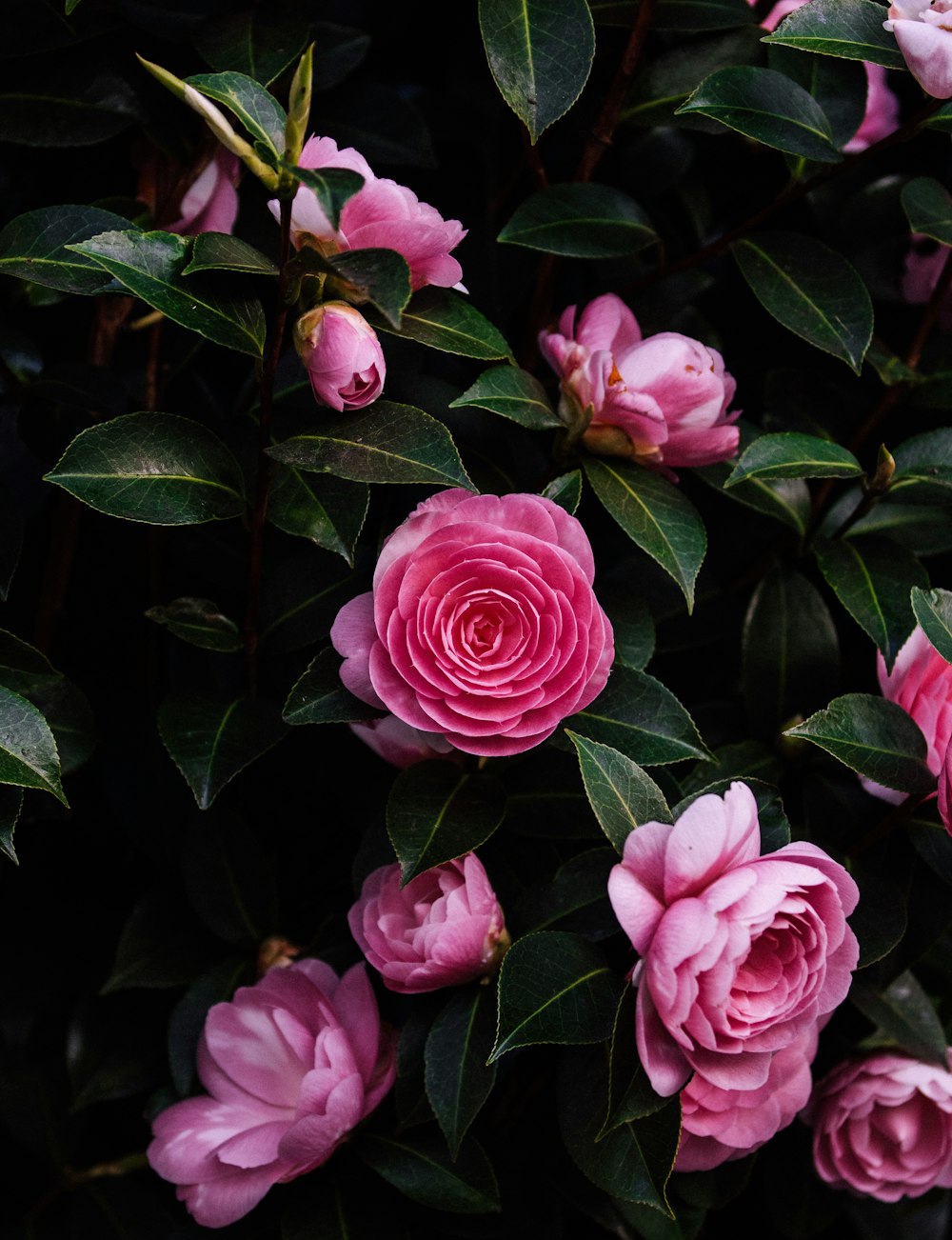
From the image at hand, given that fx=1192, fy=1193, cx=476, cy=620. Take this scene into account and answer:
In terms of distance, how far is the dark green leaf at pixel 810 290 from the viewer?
72cm

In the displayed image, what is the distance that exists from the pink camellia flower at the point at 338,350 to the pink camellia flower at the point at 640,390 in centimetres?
13

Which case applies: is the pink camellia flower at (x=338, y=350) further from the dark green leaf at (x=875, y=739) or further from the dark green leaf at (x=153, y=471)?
the dark green leaf at (x=875, y=739)

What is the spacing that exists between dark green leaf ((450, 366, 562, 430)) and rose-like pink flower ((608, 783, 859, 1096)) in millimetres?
234

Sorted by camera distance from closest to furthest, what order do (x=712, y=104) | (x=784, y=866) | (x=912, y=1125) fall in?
(x=784, y=866) → (x=712, y=104) → (x=912, y=1125)

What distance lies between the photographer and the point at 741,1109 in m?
0.64

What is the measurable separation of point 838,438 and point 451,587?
396 millimetres

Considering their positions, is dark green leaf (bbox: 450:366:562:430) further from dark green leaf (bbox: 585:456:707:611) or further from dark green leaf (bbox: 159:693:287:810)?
dark green leaf (bbox: 159:693:287:810)

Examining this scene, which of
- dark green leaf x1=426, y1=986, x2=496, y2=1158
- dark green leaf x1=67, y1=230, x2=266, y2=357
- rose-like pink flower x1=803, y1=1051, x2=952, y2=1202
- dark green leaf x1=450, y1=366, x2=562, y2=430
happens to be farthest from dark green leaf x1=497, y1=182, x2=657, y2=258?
rose-like pink flower x1=803, y1=1051, x2=952, y2=1202

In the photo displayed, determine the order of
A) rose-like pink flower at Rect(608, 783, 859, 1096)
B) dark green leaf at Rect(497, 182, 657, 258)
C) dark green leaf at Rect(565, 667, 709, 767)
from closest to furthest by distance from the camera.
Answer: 1. rose-like pink flower at Rect(608, 783, 859, 1096)
2. dark green leaf at Rect(565, 667, 709, 767)
3. dark green leaf at Rect(497, 182, 657, 258)

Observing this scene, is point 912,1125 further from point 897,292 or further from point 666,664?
point 897,292

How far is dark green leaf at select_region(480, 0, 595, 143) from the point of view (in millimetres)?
642

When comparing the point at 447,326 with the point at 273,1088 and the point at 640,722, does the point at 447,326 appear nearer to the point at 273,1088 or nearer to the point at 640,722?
the point at 640,722

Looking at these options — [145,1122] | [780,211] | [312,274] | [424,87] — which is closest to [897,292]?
[780,211]

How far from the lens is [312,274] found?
571 mm
